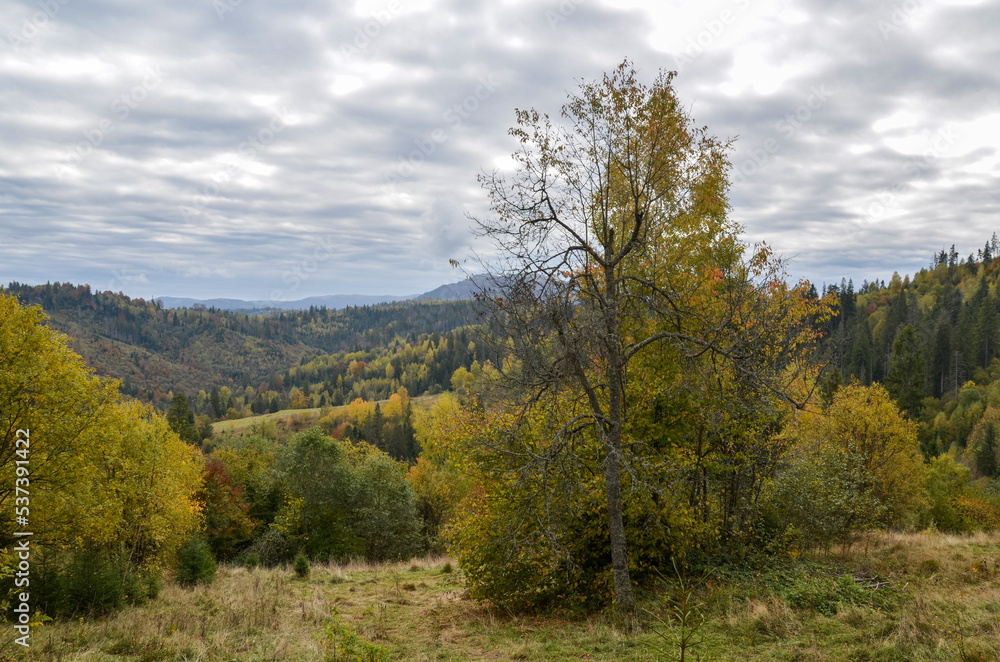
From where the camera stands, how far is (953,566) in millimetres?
11438

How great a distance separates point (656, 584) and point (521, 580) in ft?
11.0

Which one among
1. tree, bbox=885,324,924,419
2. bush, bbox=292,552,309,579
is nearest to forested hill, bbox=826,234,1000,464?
tree, bbox=885,324,924,419

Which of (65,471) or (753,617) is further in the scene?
(65,471)

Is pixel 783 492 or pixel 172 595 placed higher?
pixel 783 492

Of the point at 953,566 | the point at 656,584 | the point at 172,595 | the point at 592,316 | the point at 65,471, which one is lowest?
the point at 172,595

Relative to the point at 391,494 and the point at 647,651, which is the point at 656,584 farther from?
the point at 391,494

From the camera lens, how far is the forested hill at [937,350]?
259ft

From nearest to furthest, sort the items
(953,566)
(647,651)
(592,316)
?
1. (647,651)
2. (592,316)
3. (953,566)

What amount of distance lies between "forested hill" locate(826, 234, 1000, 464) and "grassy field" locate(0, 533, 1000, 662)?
133 ft

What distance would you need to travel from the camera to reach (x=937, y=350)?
319 feet

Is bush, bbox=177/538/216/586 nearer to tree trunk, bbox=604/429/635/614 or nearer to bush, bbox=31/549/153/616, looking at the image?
bush, bbox=31/549/153/616

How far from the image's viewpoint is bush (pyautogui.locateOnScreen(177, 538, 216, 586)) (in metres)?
16.3

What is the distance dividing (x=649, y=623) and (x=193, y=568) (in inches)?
585

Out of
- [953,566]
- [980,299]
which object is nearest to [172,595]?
[953,566]
